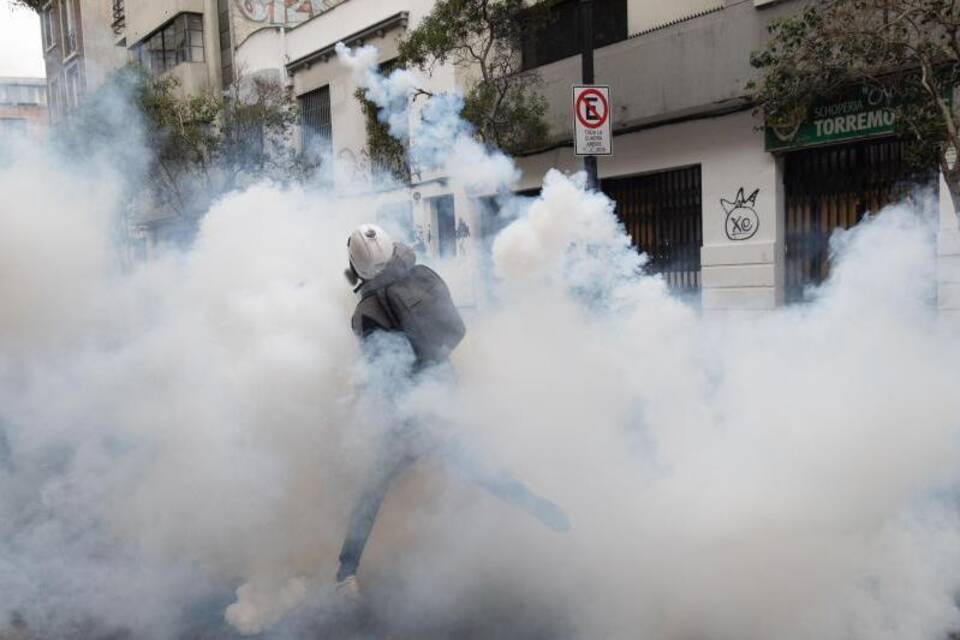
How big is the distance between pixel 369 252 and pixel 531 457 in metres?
1.06

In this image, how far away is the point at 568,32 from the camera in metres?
12.1

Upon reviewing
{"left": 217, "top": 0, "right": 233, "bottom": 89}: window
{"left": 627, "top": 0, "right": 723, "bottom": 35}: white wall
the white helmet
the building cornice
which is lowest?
the white helmet

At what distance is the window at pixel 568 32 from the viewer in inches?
454

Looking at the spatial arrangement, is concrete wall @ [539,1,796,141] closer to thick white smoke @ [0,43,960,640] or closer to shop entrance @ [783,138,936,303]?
shop entrance @ [783,138,936,303]

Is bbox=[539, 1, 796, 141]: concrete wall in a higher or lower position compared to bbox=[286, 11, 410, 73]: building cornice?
lower

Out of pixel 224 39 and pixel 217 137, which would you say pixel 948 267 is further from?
pixel 224 39

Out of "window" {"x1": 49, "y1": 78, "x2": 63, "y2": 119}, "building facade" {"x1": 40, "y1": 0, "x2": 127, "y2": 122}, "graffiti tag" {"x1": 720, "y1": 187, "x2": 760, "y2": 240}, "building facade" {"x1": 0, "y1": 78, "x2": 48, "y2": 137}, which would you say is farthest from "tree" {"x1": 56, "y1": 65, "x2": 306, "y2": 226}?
"graffiti tag" {"x1": 720, "y1": 187, "x2": 760, "y2": 240}

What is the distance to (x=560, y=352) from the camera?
12.5 ft

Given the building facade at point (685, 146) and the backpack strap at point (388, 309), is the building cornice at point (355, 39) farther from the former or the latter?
the backpack strap at point (388, 309)

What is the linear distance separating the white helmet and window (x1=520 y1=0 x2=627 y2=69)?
827cm

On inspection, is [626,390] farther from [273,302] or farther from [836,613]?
[273,302]

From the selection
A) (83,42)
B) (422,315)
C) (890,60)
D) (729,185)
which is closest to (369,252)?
(422,315)

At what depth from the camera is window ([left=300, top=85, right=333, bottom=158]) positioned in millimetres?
13109

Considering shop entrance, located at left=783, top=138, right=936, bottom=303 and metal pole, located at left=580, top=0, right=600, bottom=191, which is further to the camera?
shop entrance, located at left=783, top=138, right=936, bottom=303
